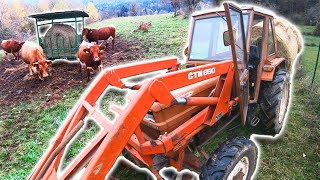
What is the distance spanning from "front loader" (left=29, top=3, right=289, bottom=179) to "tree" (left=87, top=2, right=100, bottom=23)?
27619 mm

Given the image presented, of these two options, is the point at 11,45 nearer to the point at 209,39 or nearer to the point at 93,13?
the point at 209,39

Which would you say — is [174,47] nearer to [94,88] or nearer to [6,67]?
[6,67]

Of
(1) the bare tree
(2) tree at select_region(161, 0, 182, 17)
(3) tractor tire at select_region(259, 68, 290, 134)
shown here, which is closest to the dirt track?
(3) tractor tire at select_region(259, 68, 290, 134)

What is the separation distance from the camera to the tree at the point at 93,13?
1187 inches

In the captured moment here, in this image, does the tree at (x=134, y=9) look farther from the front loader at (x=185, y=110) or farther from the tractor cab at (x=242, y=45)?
the front loader at (x=185, y=110)

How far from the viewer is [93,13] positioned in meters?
32.0

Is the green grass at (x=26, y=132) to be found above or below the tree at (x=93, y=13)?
above

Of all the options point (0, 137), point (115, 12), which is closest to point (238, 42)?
point (0, 137)

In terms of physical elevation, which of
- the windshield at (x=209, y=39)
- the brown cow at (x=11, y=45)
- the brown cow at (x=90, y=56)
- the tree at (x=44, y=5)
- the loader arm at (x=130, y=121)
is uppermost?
the windshield at (x=209, y=39)

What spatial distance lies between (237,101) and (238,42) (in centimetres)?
70

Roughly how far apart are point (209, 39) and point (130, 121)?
223 centimetres

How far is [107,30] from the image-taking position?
13.9 meters

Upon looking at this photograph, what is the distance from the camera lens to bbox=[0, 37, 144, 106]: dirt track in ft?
25.3

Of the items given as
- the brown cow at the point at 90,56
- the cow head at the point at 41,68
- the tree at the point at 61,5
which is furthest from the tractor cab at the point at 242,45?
the tree at the point at 61,5
